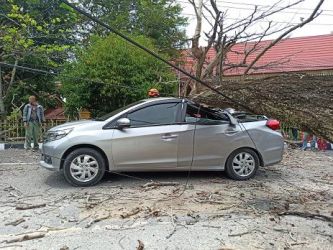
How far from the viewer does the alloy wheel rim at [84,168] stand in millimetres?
6582

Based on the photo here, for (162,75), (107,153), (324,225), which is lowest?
(324,225)

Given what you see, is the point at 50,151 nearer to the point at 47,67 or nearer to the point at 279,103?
the point at 279,103

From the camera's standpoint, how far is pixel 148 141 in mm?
6766

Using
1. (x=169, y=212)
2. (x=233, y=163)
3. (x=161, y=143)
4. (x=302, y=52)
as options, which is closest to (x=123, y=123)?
(x=161, y=143)

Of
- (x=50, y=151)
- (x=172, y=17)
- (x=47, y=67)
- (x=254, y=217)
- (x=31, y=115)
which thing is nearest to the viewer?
(x=254, y=217)

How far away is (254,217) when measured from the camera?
516 centimetres

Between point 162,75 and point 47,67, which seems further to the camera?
point 47,67

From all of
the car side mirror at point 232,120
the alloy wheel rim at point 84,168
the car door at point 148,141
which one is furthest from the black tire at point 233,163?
the alloy wheel rim at point 84,168

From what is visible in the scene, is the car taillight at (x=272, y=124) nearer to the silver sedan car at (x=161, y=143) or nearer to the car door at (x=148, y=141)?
the silver sedan car at (x=161, y=143)

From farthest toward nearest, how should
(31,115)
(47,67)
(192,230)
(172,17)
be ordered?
(172,17)
(47,67)
(31,115)
(192,230)

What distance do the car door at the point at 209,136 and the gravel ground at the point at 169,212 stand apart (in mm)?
413

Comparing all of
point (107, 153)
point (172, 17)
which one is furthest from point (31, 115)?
point (172, 17)

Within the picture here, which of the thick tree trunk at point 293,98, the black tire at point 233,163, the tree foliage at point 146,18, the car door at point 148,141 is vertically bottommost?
the black tire at point 233,163

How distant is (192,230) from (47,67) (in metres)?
12.7
